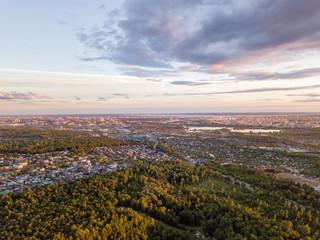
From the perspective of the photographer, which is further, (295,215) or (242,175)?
(242,175)

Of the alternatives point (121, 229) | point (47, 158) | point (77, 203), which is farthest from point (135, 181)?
point (47, 158)

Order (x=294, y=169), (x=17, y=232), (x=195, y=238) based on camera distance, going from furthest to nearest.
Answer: (x=294, y=169) → (x=195, y=238) → (x=17, y=232)

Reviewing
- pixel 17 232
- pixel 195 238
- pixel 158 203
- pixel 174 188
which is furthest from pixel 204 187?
pixel 17 232

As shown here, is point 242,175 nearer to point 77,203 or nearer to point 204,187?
point 204,187

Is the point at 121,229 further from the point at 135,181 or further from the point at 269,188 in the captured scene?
the point at 269,188

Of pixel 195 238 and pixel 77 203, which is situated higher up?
pixel 77 203

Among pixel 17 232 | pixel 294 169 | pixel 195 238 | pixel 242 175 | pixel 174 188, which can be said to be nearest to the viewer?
pixel 17 232
